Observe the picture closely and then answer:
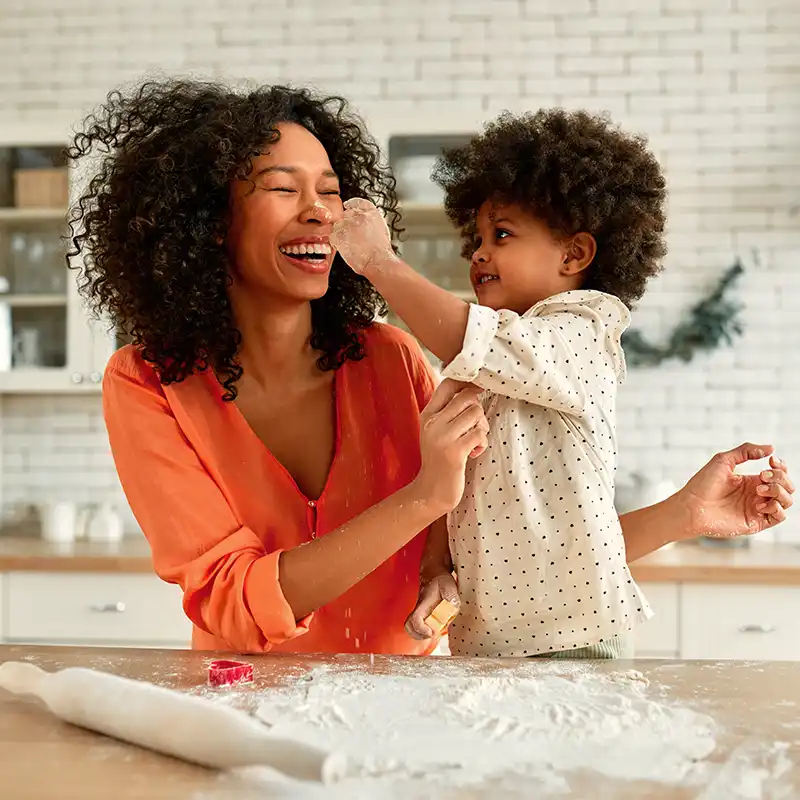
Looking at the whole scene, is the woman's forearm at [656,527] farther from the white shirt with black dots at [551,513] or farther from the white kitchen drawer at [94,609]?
the white kitchen drawer at [94,609]

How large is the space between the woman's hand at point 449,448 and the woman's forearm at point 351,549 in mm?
16

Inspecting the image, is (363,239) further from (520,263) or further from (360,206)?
(520,263)

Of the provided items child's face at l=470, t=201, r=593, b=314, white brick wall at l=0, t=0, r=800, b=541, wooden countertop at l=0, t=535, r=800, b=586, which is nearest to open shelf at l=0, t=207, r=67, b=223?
white brick wall at l=0, t=0, r=800, b=541

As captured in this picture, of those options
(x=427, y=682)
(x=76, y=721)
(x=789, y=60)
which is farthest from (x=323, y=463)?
(x=789, y=60)

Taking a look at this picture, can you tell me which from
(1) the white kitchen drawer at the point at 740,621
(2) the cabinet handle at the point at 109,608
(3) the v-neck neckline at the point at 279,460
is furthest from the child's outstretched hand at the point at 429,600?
(2) the cabinet handle at the point at 109,608

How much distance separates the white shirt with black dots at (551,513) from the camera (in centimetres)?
139

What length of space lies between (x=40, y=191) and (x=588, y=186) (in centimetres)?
245

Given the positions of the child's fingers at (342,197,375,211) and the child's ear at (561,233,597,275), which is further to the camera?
the child's ear at (561,233,597,275)

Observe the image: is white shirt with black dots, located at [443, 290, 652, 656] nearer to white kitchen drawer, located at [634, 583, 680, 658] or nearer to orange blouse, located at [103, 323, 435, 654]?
orange blouse, located at [103, 323, 435, 654]

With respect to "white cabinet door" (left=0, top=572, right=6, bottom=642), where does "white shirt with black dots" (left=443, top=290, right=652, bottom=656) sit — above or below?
above

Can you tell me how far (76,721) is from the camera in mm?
988

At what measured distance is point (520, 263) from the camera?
5.29 ft

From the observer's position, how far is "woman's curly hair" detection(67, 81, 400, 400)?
1.55 m

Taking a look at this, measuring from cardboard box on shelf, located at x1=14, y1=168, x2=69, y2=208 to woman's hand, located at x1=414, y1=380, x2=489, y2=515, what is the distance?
2528mm
